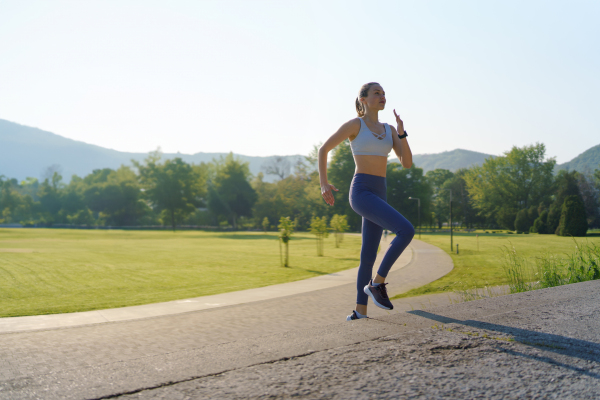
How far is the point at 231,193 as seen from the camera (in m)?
79.6

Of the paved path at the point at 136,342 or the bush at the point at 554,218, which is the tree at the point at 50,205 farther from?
the paved path at the point at 136,342

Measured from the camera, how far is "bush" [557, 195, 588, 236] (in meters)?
42.9

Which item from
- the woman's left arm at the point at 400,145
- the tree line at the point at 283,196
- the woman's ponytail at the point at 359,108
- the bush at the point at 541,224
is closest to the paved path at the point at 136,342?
the woman's left arm at the point at 400,145

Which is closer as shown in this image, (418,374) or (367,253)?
(418,374)

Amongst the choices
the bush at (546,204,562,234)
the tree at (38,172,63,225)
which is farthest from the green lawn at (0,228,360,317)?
the tree at (38,172,63,225)

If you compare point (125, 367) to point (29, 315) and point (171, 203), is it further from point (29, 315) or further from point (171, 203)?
point (171, 203)

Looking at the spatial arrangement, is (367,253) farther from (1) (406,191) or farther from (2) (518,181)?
(2) (518,181)

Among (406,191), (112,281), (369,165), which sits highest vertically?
(406,191)

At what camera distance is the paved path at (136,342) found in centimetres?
192

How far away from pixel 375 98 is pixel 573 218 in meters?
48.0

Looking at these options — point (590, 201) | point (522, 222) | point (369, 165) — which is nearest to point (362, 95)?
point (369, 165)

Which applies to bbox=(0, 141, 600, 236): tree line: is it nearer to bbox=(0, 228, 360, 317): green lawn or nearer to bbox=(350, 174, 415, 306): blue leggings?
bbox=(0, 228, 360, 317): green lawn

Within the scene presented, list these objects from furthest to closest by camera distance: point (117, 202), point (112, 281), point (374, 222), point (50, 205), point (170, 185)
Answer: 1. point (50, 205)
2. point (117, 202)
3. point (170, 185)
4. point (112, 281)
5. point (374, 222)

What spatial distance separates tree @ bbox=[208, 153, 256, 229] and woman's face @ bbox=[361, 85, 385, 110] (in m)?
76.0
